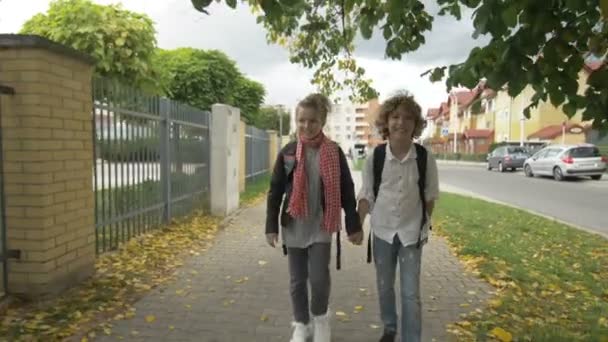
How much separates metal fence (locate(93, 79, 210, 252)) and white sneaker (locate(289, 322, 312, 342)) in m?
3.04

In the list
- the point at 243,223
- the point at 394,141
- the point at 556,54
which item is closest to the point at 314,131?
the point at 394,141

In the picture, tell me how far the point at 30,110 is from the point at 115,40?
6562 millimetres

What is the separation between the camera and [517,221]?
986cm

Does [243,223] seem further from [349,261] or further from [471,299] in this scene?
[471,299]

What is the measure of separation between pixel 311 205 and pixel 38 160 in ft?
7.38

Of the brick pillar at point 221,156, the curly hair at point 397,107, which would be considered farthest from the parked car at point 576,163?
the curly hair at point 397,107

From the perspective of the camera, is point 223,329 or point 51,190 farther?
point 51,190

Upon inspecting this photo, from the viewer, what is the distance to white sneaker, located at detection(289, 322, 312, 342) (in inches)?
137

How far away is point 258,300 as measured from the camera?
4.52 meters

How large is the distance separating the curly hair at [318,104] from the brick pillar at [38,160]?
7.06 ft

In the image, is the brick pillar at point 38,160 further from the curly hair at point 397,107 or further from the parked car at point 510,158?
the parked car at point 510,158

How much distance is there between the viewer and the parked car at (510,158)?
29375 mm

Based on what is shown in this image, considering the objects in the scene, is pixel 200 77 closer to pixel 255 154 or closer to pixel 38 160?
pixel 255 154

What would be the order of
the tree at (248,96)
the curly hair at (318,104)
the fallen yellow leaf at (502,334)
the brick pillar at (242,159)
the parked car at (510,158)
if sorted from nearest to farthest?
1. the curly hair at (318,104)
2. the fallen yellow leaf at (502,334)
3. the brick pillar at (242,159)
4. the tree at (248,96)
5. the parked car at (510,158)
